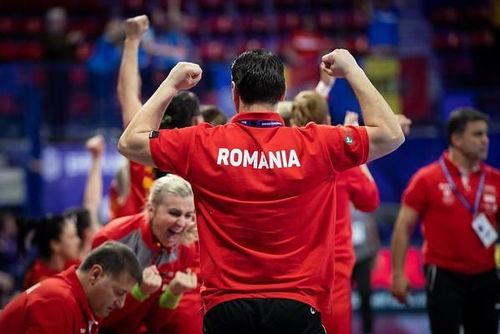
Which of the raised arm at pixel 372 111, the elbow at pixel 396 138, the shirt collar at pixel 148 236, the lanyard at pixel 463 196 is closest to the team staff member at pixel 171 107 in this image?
the shirt collar at pixel 148 236

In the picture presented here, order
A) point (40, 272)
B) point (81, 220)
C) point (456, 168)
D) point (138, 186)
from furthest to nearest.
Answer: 1. point (81, 220)
2. point (456, 168)
3. point (40, 272)
4. point (138, 186)

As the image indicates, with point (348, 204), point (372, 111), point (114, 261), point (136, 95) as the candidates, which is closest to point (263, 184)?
point (372, 111)

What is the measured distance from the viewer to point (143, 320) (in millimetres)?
5434

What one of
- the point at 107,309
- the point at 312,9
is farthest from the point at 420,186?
the point at 312,9

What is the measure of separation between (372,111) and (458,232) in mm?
2987

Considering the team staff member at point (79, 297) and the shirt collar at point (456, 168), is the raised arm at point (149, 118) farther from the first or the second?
the shirt collar at point (456, 168)

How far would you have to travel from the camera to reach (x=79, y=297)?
15.5 ft

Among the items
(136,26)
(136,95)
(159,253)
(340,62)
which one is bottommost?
(159,253)

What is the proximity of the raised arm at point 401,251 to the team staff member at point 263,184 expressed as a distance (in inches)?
116

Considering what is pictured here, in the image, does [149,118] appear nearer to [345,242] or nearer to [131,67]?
[131,67]

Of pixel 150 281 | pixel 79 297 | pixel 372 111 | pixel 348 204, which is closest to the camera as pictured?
pixel 372 111

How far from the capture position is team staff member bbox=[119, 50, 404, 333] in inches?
145

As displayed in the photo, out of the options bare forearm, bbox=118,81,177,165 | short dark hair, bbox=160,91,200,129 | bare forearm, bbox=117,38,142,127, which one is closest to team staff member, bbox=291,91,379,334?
short dark hair, bbox=160,91,200,129

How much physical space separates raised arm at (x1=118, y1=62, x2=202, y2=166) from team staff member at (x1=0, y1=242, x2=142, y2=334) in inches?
41.9
